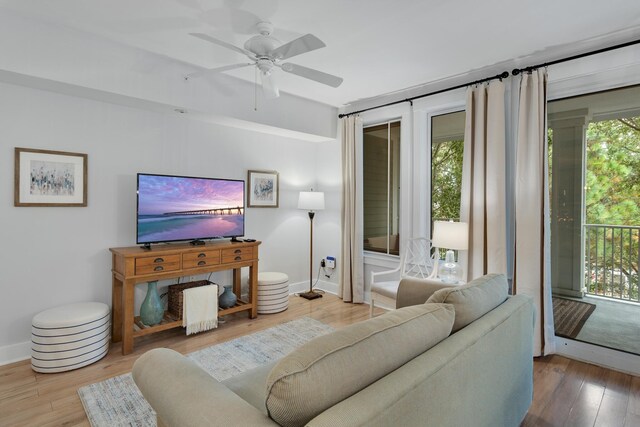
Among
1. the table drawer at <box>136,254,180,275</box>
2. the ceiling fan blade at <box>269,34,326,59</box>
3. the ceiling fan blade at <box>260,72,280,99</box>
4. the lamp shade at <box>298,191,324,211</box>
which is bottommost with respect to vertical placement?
→ the table drawer at <box>136,254,180,275</box>

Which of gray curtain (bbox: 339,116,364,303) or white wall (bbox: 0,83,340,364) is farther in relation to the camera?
gray curtain (bbox: 339,116,364,303)

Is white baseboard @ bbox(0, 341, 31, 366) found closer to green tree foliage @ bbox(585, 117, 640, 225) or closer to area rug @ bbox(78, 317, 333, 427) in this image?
area rug @ bbox(78, 317, 333, 427)

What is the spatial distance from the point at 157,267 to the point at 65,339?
0.80 meters

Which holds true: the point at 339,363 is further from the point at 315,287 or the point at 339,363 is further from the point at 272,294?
the point at 315,287

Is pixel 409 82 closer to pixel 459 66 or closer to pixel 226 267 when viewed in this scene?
pixel 459 66

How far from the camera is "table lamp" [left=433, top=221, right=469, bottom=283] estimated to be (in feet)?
9.59

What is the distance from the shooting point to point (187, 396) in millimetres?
1012

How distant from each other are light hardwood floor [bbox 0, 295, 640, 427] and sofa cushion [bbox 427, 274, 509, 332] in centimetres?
97

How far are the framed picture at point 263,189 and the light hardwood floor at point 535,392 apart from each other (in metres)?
1.76

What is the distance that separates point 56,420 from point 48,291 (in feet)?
4.12

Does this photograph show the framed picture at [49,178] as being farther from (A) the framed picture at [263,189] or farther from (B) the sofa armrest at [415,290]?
(B) the sofa armrest at [415,290]

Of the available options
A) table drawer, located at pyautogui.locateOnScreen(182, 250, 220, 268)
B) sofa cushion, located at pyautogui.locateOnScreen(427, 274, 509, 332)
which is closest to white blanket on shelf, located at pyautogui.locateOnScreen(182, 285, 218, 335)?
table drawer, located at pyautogui.locateOnScreen(182, 250, 220, 268)

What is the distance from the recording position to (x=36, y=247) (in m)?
2.77

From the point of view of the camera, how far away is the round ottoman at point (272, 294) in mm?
3814
